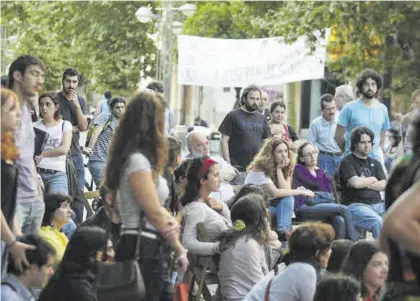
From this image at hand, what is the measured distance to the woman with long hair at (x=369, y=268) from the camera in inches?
337

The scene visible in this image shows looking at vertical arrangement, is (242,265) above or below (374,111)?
below

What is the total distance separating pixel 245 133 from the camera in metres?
14.4

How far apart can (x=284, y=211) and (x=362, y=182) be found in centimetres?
88

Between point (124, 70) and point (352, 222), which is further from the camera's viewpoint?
point (124, 70)

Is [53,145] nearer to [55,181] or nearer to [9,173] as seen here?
[55,181]

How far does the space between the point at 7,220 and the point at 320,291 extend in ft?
5.71

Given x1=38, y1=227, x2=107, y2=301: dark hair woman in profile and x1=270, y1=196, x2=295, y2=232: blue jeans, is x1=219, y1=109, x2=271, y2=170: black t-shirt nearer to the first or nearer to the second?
x1=270, y1=196, x2=295, y2=232: blue jeans

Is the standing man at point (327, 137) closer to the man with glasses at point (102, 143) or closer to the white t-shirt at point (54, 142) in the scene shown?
the man with glasses at point (102, 143)

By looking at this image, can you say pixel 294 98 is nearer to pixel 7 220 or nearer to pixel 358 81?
pixel 358 81

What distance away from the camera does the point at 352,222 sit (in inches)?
521

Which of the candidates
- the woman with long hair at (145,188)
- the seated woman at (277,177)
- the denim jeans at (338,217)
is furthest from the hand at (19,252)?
the denim jeans at (338,217)

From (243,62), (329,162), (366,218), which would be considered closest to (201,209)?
(366,218)

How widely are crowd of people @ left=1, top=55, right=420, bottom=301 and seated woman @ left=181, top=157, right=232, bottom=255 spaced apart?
1 cm

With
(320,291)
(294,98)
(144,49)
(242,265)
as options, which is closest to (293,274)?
(320,291)
